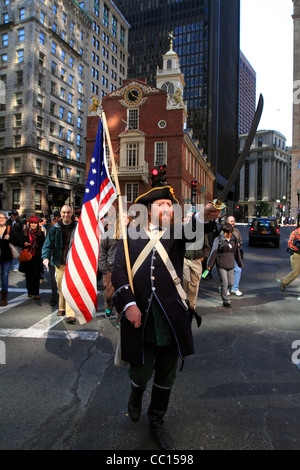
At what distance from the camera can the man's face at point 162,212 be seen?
107 inches

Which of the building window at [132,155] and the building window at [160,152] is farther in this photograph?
the building window at [132,155]

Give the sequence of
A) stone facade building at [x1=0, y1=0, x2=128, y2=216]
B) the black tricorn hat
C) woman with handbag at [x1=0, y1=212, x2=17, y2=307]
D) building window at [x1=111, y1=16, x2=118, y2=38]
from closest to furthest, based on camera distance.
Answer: the black tricorn hat
woman with handbag at [x1=0, y1=212, x2=17, y2=307]
stone facade building at [x1=0, y1=0, x2=128, y2=216]
building window at [x1=111, y1=16, x2=118, y2=38]

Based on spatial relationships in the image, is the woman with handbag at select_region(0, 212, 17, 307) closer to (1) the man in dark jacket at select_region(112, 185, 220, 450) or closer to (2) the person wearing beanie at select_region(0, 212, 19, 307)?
(2) the person wearing beanie at select_region(0, 212, 19, 307)

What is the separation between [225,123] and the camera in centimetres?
9406

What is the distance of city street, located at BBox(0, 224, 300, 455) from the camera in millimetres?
2516

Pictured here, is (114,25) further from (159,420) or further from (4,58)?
(159,420)

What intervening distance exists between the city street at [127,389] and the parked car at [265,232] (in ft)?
50.8

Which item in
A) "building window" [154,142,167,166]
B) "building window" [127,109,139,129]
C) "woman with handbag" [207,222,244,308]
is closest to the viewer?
"woman with handbag" [207,222,244,308]

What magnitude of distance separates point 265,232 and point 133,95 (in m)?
26.4

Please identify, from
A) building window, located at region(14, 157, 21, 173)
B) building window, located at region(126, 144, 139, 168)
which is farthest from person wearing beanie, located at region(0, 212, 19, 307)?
building window, located at region(14, 157, 21, 173)

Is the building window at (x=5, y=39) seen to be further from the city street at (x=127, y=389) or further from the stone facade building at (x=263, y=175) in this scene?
the stone facade building at (x=263, y=175)

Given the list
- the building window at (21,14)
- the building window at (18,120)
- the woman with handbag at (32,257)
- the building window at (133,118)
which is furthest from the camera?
the building window at (18,120)

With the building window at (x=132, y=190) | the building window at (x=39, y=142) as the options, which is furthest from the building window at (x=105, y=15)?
the building window at (x=132, y=190)
